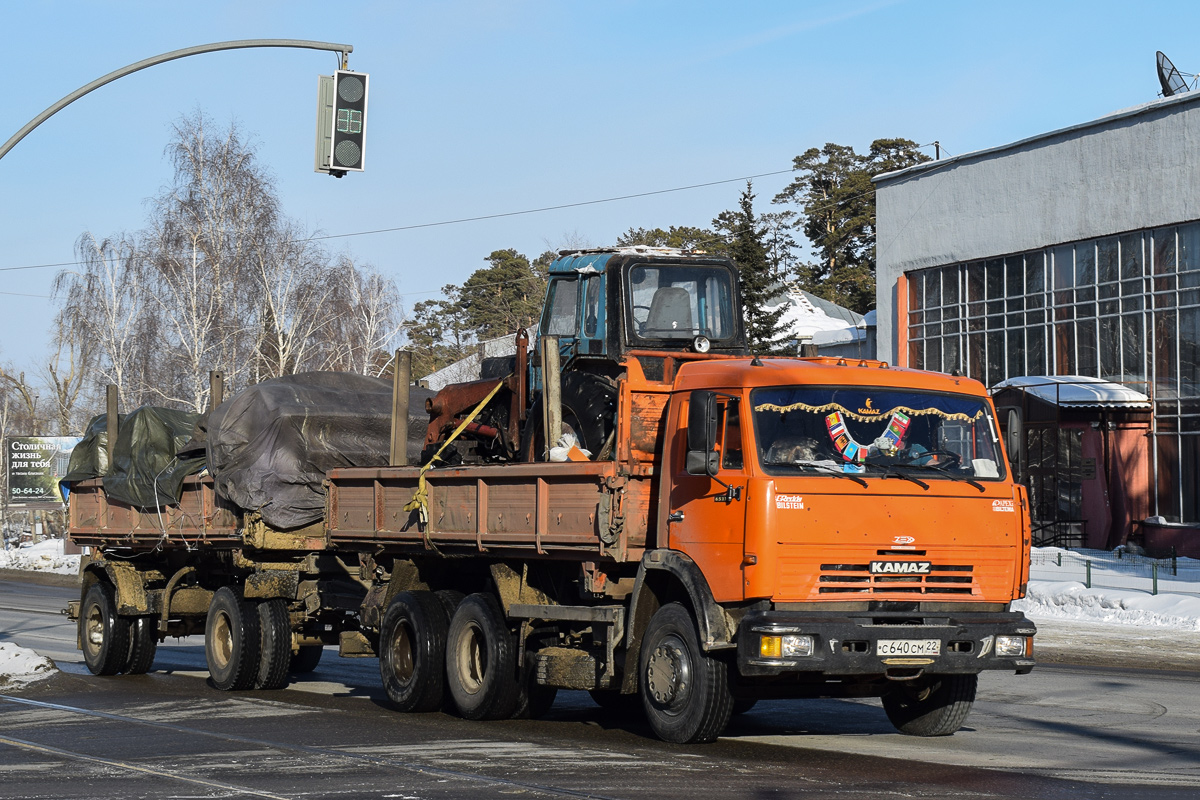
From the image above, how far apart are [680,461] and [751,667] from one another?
1.68 m

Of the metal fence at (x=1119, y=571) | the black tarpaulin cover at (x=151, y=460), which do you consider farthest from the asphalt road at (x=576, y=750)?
the metal fence at (x=1119, y=571)

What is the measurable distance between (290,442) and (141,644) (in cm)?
425

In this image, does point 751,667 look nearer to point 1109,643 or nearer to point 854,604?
point 854,604

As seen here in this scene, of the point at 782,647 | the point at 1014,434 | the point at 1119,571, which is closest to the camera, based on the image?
the point at 782,647

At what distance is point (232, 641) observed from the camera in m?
15.3

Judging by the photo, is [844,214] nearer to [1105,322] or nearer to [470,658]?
[1105,322]

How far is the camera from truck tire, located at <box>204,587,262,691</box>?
15086mm

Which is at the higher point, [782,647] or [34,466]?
[34,466]

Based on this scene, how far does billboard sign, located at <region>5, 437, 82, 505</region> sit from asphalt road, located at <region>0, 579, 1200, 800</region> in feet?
135

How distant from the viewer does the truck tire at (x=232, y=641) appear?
49.5 ft

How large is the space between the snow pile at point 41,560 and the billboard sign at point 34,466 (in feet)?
6.89

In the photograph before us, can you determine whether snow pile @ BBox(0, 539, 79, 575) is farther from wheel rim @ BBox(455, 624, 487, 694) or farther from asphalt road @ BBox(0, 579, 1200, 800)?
wheel rim @ BBox(455, 624, 487, 694)

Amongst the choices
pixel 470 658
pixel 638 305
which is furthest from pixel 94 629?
pixel 638 305

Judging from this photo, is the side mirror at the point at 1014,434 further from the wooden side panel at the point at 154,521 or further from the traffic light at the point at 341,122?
the wooden side panel at the point at 154,521
